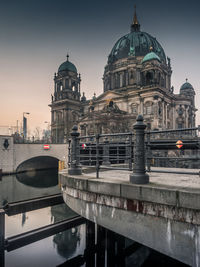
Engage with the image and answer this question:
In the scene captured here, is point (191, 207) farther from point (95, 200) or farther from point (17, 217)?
point (17, 217)

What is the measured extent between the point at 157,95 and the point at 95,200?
5257 cm

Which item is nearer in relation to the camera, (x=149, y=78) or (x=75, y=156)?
(x=75, y=156)

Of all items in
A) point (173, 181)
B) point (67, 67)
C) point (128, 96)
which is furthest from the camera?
point (67, 67)

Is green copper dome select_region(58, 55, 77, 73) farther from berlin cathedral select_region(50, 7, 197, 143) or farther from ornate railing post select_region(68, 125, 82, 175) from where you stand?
ornate railing post select_region(68, 125, 82, 175)

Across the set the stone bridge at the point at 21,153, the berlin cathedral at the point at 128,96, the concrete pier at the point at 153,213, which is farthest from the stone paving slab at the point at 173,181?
the berlin cathedral at the point at 128,96

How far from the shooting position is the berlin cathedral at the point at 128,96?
52719 mm

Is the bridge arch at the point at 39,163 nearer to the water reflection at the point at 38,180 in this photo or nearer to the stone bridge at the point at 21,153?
the stone bridge at the point at 21,153

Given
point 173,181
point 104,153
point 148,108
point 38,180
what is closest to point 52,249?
point 104,153

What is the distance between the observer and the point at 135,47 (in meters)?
70.1

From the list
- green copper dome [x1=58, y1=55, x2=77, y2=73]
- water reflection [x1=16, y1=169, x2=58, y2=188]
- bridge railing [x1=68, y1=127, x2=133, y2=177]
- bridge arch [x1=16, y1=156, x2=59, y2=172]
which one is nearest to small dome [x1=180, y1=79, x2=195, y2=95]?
green copper dome [x1=58, y1=55, x2=77, y2=73]

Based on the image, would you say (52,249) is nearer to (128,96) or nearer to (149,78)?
(128,96)

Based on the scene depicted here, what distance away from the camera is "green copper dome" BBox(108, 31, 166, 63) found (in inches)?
2721

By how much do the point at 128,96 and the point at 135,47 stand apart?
22.3 metres

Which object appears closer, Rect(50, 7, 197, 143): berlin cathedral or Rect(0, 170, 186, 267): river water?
Rect(0, 170, 186, 267): river water
